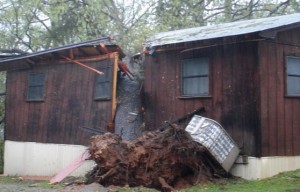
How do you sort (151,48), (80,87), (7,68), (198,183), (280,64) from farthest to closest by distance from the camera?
(7,68), (80,87), (151,48), (280,64), (198,183)

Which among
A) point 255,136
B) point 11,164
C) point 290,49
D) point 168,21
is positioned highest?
point 168,21

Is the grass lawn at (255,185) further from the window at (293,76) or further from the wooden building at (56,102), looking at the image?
the wooden building at (56,102)

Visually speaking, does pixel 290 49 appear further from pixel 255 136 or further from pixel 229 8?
pixel 229 8

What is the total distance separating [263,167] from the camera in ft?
34.3

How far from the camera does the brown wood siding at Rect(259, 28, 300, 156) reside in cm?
1052

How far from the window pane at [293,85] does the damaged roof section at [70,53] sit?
461 centimetres

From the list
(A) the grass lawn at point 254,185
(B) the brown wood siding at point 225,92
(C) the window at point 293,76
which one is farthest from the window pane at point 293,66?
(A) the grass lawn at point 254,185


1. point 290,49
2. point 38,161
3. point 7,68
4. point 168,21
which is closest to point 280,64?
point 290,49

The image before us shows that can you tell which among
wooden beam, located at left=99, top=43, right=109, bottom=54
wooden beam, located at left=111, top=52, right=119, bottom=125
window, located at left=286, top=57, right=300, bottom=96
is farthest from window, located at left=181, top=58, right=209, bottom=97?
wooden beam, located at left=99, top=43, right=109, bottom=54

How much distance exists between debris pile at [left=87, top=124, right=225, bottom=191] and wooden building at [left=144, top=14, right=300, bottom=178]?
56.5 inches

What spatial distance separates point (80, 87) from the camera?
13.9 meters

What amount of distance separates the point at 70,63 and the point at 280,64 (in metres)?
6.57

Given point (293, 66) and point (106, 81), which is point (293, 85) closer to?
point (293, 66)

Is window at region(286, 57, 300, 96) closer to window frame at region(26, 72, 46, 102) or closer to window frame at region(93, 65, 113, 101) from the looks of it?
window frame at region(93, 65, 113, 101)
